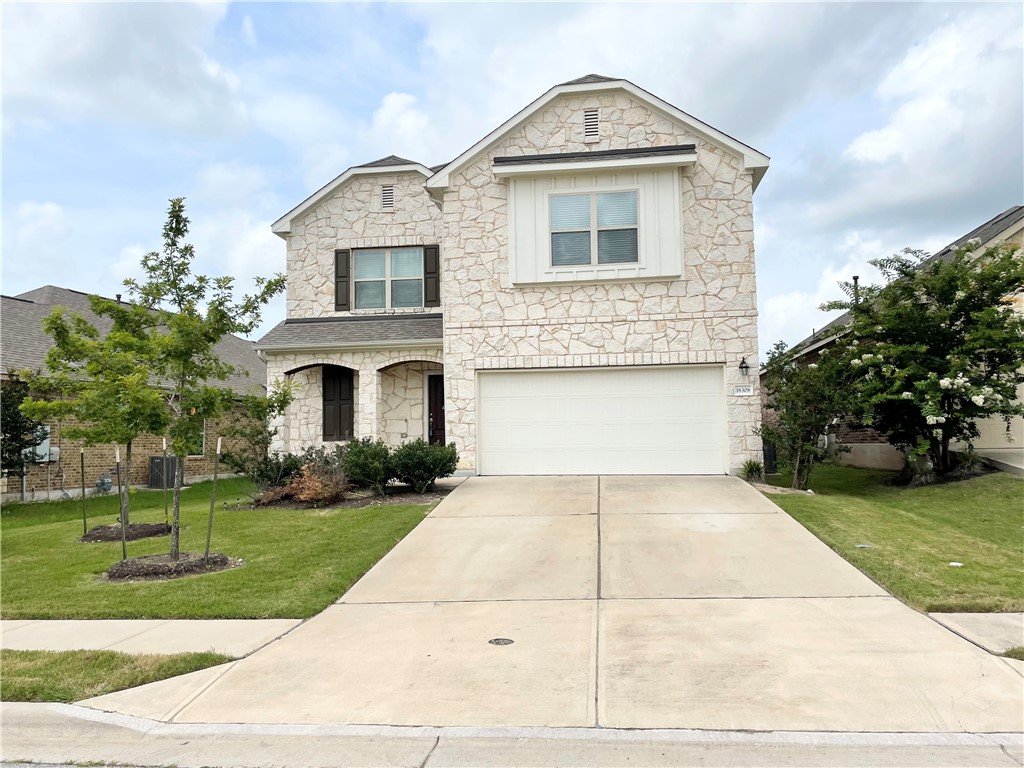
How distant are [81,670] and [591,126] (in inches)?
533

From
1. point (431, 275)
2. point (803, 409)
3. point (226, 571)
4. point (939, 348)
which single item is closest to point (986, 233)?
point (939, 348)

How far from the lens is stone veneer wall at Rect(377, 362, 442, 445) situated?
59.0 ft

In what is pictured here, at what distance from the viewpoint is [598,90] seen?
15953 mm

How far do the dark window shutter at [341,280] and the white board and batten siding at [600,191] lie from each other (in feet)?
17.1

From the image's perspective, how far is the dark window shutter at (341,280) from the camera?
1886 centimetres

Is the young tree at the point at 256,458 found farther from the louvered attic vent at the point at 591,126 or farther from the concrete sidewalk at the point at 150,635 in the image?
the louvered attic vent at the point at 591,126

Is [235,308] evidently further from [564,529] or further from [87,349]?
[564,529]

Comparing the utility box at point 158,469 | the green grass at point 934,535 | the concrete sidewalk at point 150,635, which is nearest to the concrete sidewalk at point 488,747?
the concrete sidewalk at point 150,635

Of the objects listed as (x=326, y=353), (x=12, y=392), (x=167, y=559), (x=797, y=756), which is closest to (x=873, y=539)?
(x=797, y=756)

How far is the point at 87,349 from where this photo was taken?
918cm

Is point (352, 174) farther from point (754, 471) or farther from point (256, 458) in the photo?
point (754, 471)

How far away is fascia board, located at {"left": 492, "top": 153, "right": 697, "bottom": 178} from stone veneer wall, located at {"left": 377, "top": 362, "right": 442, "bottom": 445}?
4.95m

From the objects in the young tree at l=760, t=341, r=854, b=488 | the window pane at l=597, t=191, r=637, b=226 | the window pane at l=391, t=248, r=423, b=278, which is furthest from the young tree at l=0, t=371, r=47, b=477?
the young tree at l=760, t=341, r=854, b=488

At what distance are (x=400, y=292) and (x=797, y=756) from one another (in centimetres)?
1571
